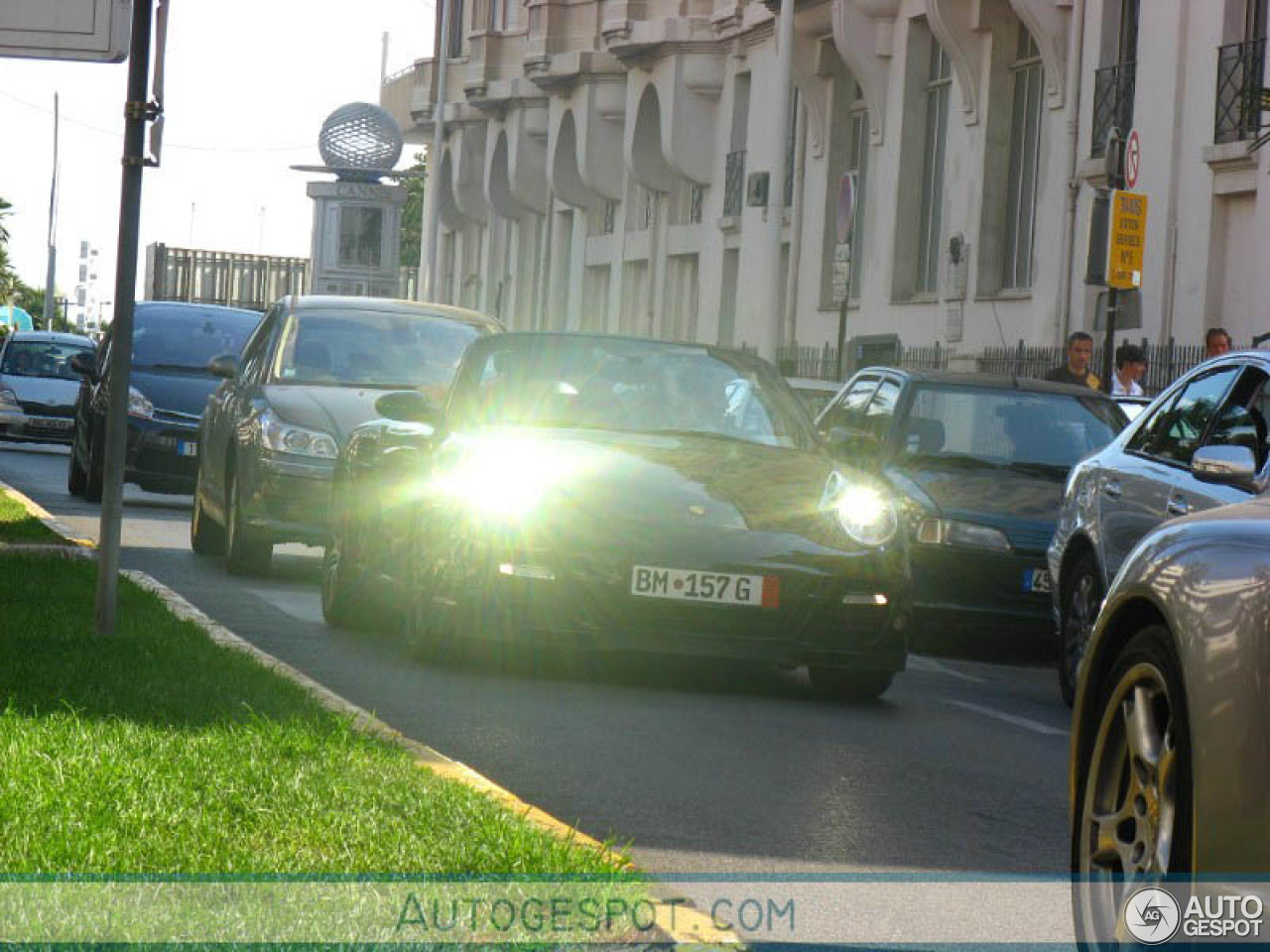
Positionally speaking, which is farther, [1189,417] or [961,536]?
[961,536]

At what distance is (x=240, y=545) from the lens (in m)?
15.0

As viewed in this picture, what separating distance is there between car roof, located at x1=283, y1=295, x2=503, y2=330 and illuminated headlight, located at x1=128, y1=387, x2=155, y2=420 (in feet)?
13.7

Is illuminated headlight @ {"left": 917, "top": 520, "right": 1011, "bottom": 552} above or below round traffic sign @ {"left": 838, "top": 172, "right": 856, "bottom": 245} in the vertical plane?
below

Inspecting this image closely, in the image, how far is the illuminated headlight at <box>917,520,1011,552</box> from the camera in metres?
13.8

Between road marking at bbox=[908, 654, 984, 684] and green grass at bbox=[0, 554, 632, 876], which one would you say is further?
road marking at bbox=[908, 654, 984, 684]

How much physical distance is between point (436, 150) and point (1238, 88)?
120 ft

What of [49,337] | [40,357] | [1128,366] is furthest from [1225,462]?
[49,337]

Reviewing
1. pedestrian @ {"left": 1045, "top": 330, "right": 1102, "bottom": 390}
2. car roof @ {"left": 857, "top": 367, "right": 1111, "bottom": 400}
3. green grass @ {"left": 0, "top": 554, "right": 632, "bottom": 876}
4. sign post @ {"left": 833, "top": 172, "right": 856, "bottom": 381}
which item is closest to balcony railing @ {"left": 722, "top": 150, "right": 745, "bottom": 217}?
sign post @ {"left": 833, "top": 172, "right": 856, "bottom": 381}

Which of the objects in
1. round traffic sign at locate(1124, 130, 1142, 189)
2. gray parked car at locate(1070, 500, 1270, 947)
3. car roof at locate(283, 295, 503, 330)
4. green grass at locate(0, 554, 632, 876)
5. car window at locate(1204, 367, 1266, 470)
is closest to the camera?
gray parked car at locate(1070, 500, 1270, 947)

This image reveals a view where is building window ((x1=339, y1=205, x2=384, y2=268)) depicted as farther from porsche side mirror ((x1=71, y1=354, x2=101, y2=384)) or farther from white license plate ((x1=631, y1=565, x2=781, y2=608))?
white license plate ((x1=631, y1=565, x2=781, y2=608))

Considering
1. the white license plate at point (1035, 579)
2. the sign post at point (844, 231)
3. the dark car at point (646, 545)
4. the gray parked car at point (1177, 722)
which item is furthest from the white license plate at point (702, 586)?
the sign post at point (844, 231)

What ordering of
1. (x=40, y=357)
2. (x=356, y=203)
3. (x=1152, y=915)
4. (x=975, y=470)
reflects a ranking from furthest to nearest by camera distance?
(x=356, y=203) → (x=40, y=357) → (x=975, y=470) → (x=1152, y=915)

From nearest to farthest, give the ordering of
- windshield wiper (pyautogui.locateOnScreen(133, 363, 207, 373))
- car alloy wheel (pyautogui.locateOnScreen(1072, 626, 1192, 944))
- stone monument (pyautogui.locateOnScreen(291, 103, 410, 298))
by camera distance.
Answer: car alloy wheel (pyautogui.locateOnScreen(1072, 626, 1192, 944)) → windshield wiper (pyautogui.locateOnScreen(133, 363, 207, 373)) → stone monument (pyautogui.locateOnScreen(291, 103, 410, 298))

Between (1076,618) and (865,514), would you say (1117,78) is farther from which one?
(865,514)
